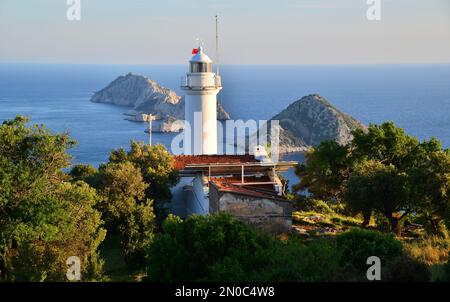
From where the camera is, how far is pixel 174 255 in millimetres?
12406

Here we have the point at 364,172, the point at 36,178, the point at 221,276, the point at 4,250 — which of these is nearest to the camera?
the point at 221,276

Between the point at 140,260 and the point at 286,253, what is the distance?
7.79 m

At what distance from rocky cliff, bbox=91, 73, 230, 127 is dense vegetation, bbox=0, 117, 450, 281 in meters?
97.6

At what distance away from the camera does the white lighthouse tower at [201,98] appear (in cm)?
2859

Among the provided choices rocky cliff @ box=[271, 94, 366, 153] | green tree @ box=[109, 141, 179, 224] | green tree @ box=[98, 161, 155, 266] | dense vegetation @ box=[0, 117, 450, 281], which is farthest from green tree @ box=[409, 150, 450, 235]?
rocky cliff @ box=[271, 94, 366, 153]

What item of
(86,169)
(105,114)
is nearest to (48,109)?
(105,114)

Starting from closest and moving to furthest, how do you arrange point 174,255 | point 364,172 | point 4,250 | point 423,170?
1. point 174,255
2. point 4,250
3. point 423,170
4. point 364,172

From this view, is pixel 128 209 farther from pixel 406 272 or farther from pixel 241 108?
pixel 241 108

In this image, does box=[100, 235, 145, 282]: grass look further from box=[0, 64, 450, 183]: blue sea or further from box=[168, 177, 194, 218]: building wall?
box=[0, 64, 450, 183]: blue sea

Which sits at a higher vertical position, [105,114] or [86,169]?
[105,114]

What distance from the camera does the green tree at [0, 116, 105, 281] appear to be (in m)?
13.6

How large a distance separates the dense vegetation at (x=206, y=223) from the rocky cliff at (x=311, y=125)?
60.0 m

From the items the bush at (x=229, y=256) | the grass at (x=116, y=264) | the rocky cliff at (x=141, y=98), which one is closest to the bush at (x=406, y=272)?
the bush at (x=229, y=256)
